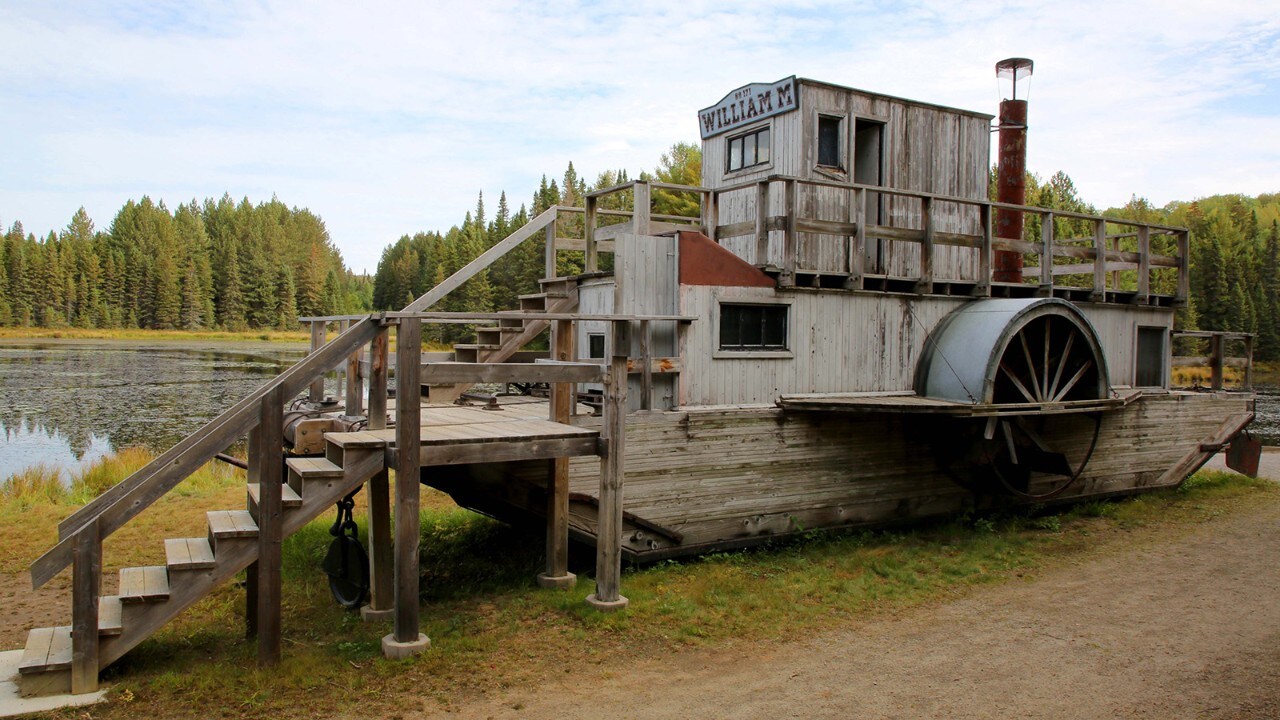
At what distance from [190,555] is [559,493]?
3.41m

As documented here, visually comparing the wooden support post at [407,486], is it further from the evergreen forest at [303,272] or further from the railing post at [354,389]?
the evergreen forest at [303,272]

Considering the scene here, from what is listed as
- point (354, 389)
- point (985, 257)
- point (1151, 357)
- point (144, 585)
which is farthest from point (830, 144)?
point (144, 585)

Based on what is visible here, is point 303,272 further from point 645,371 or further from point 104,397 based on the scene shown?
point 645,371

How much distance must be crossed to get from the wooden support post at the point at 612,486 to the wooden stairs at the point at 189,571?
2028 mm

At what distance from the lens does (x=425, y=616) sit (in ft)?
28.3

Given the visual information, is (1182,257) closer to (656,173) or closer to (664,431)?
(664,431)

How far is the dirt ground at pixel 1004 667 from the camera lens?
21.9ft

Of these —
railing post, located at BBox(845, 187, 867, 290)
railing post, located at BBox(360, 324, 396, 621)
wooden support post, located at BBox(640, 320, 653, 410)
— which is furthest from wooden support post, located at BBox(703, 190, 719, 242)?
railing post, located at BBox(360, 324, 396, 621)

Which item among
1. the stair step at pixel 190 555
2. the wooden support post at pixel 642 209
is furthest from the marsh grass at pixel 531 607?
the wooden support post at pixel 642 209

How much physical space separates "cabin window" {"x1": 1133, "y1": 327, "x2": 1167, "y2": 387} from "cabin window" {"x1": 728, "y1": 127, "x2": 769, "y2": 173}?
6.83 metres

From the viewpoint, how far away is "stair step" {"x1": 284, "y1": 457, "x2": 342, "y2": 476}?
290 inches

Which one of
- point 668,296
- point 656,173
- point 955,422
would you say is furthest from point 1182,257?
point 656,173

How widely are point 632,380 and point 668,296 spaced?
1068mm

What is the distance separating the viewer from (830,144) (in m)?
12.2
